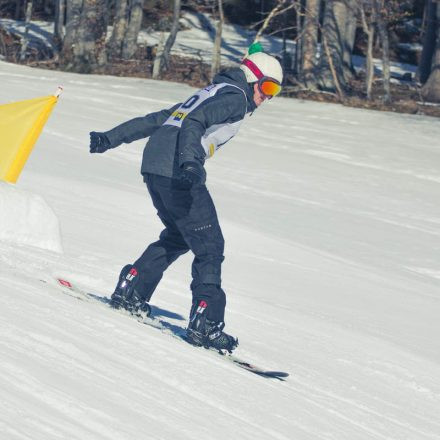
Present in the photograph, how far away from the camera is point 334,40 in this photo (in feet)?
94.9

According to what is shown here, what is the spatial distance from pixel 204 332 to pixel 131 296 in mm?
552

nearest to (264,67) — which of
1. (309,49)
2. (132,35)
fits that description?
(309,49)

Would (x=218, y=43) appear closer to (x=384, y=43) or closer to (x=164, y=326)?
(x=384, y=43)

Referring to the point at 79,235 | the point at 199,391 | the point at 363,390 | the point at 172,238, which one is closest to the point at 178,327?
the point at 172,238

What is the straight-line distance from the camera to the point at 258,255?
10.5 metres

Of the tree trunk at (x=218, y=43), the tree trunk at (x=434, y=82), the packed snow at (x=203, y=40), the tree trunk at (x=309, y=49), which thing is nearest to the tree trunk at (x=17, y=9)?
the packed snow at (x=203, y=40)

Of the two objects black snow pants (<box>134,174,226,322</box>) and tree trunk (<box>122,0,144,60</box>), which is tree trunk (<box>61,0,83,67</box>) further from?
black snow pants (<box>134,174,226,322</box>)

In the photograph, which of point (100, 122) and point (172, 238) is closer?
point (172, 238)

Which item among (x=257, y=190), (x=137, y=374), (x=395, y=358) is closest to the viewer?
(x=137, y=374)

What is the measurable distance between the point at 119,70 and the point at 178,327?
81.2ft

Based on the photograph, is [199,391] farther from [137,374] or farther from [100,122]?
[100,122]

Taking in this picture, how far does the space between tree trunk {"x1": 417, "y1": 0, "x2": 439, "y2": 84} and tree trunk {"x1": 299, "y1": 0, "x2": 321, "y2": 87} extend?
3562 mm

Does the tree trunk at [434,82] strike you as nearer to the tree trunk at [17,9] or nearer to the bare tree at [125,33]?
the bare tree at [125,33]

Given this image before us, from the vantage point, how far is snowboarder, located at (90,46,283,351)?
241 inches
